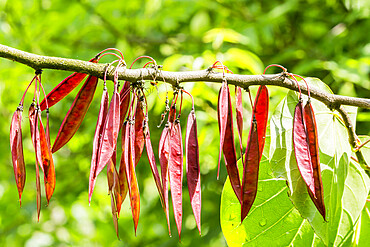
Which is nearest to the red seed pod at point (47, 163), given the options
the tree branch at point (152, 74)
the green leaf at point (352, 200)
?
the tree branch at point (152, 74)

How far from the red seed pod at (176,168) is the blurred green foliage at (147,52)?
4.78 feet

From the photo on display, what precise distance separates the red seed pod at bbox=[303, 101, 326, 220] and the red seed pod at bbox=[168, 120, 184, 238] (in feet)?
0.94

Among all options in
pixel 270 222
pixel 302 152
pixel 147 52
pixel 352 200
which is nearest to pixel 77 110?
pixel 302 152

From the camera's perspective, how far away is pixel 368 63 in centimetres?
245

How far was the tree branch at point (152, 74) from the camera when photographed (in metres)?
0.94

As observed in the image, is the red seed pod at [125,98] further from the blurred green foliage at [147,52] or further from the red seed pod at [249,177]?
the blurred green foliage at [147,52]

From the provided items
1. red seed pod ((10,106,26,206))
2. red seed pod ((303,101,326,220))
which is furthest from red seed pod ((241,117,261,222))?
red seed pod ((10,106,26,206))

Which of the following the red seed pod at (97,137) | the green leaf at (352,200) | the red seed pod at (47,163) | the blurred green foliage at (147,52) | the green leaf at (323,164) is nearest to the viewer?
the red seed pod at (97,137)

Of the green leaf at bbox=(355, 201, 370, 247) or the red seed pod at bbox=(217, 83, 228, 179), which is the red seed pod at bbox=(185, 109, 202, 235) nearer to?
the red seed pod at bbox=(217, 83, 228, 179)

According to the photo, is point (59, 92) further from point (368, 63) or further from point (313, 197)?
point (368, 63)

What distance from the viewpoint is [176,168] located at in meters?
0.96

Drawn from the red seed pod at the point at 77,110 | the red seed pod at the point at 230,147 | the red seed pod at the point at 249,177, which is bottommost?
the red seed pod at the point at 249,177

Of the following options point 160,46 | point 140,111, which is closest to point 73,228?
point 160,46

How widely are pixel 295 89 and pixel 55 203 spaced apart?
8.81 ft
